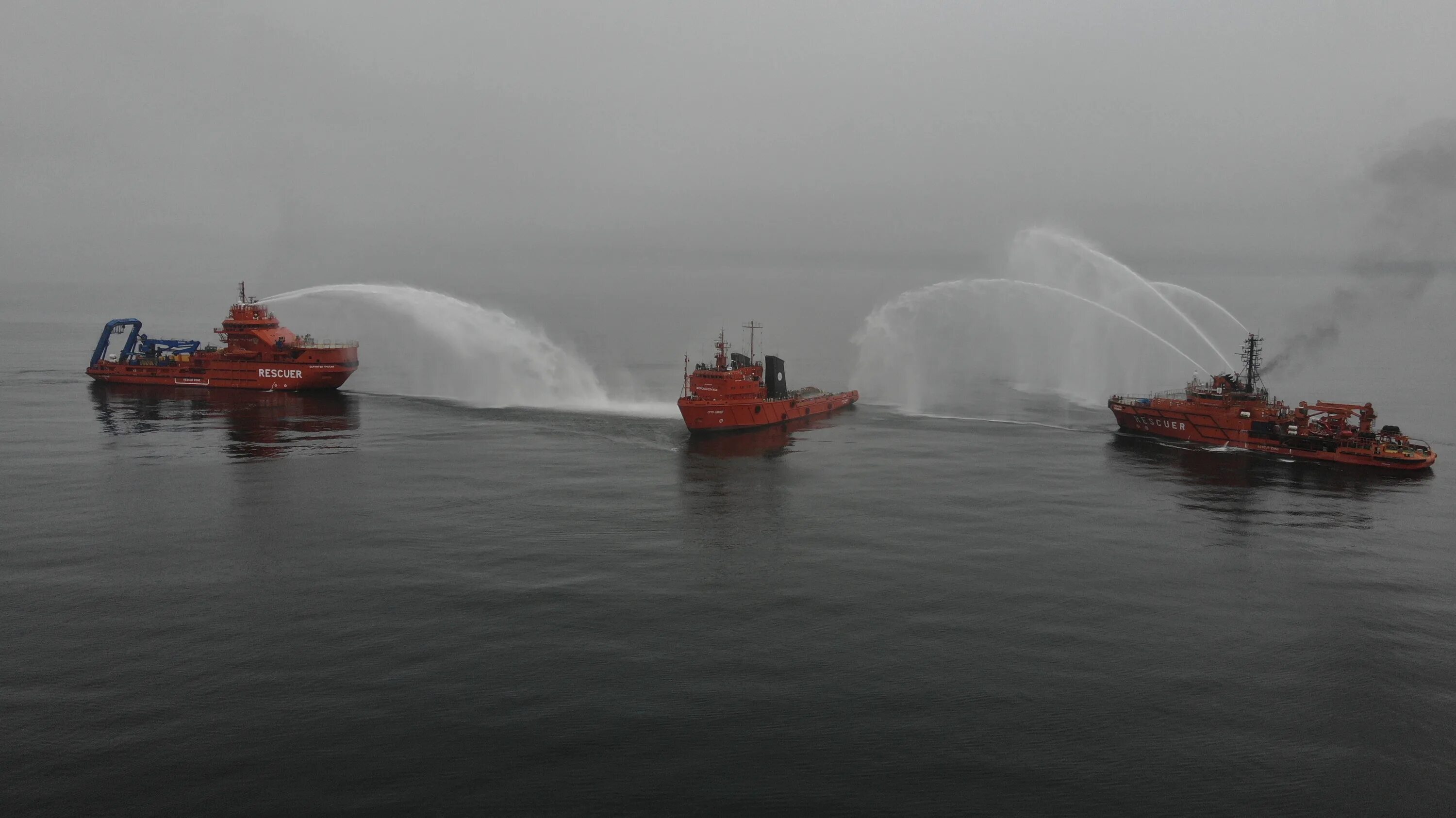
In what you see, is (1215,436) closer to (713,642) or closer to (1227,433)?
(1227,433)

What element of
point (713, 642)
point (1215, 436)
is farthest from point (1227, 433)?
point (713, 642)

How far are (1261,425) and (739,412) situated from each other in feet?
157

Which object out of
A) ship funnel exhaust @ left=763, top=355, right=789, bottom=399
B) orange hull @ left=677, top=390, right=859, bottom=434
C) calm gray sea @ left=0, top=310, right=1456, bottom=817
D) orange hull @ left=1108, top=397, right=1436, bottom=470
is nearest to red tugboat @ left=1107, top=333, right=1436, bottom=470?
orange hull @ left=1108, top=397, right=1436, bottom=470

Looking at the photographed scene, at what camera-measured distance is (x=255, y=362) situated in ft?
334

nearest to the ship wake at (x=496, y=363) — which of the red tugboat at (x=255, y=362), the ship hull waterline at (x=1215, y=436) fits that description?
the red tugboat at (x=255, y=362)

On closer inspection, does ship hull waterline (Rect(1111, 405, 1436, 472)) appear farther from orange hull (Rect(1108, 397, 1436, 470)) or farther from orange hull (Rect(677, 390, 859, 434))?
orange hull (Rect(677, 390, 859, 434))

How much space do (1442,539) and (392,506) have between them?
61.2 meters

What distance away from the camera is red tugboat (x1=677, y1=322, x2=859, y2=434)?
7794 cm

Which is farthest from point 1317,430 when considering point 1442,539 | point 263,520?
point 263,520

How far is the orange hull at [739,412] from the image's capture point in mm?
77438

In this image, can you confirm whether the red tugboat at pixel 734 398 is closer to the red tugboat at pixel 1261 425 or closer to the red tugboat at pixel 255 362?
the red tugboat at pixel 1261 425

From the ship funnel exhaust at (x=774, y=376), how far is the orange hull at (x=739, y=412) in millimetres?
1208

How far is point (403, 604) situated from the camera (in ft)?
106

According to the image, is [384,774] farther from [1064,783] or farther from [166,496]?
[166,496]
